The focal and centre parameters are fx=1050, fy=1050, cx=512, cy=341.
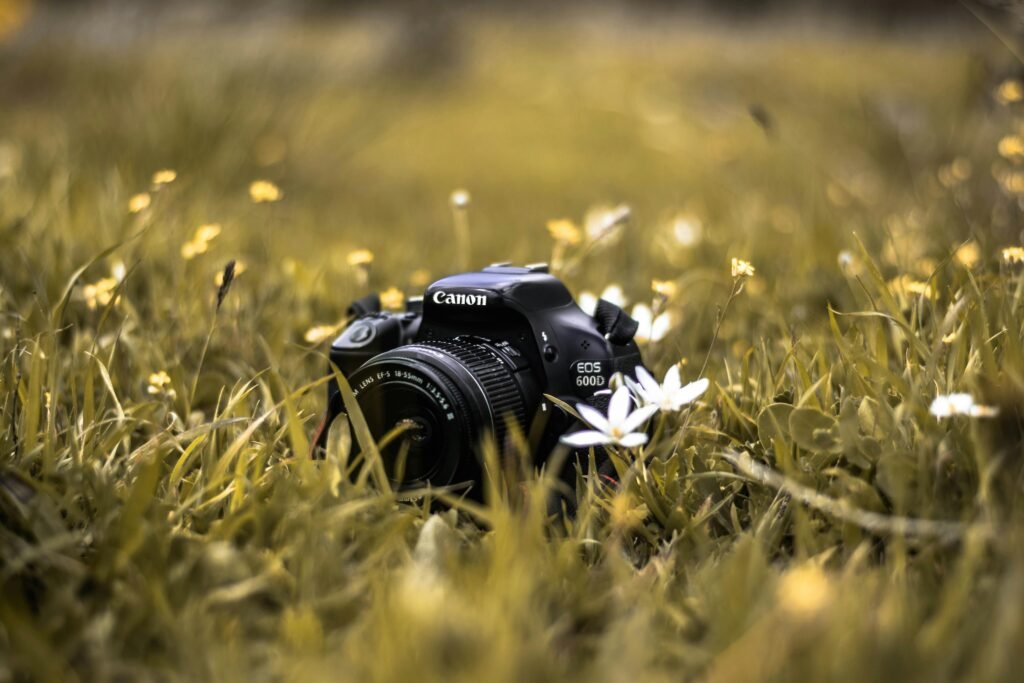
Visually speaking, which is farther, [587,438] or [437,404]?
[437,404]

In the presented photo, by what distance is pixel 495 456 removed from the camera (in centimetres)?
140

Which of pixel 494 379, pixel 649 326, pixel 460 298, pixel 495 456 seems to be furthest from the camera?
pixel 649 326

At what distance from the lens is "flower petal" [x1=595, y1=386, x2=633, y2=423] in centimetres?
131

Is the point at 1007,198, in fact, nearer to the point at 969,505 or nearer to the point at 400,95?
the point at 969,505

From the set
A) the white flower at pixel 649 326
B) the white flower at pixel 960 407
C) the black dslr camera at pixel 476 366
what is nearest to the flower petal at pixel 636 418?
the black dslr camera at pixel 476 366

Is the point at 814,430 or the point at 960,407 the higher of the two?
the point at 960,407

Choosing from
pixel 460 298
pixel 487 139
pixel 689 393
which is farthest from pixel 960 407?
pixel 487 139

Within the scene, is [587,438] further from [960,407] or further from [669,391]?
[960,407]

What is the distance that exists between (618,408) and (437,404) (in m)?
0.28

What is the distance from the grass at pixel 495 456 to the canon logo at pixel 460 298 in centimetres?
21

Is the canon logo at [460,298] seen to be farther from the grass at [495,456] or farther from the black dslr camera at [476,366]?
the grass at [495,456]

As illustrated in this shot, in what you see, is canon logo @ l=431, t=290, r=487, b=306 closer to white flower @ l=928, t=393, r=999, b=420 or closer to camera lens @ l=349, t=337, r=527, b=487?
camera lens @ l=349, t=337, r=527, b=487

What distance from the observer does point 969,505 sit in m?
1.21

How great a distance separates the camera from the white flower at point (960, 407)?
1.18 meters
